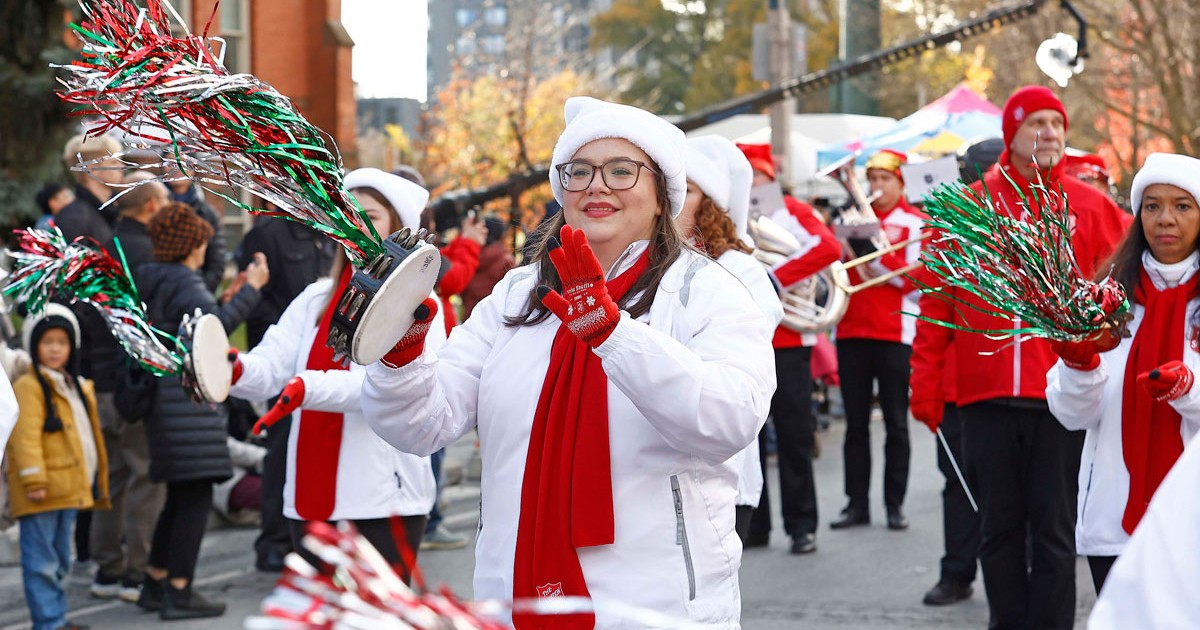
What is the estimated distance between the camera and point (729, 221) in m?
5.67

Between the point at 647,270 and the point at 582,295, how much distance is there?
432mm

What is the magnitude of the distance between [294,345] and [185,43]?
95.1 inches

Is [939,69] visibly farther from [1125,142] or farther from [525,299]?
[525,299]

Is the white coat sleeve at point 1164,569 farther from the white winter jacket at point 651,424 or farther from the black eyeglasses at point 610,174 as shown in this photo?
the black eyeglasses at point 610,174

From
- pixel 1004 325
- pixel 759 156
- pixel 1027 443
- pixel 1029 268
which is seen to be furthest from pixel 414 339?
pixel 759 156

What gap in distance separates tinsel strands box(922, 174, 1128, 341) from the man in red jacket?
111 cm

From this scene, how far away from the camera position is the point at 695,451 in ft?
10.6

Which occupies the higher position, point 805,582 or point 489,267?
point 489,267

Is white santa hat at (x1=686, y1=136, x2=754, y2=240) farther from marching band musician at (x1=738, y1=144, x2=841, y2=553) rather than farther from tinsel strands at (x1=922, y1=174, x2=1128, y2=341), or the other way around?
marching band musician at (x1=738, y1=144, x2=841, y2=553)

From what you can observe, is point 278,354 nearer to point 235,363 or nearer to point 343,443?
point 235,363

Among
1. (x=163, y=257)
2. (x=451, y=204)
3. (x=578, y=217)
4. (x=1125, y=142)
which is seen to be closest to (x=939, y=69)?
(x=1125, y=142)

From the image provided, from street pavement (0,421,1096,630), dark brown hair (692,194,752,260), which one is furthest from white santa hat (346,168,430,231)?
street pavement (0,421,1096,630)

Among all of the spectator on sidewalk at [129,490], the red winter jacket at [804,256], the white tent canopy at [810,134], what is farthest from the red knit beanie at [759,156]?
the white tent canopy at [810,134]

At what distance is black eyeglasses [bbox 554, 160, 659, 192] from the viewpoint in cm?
355
